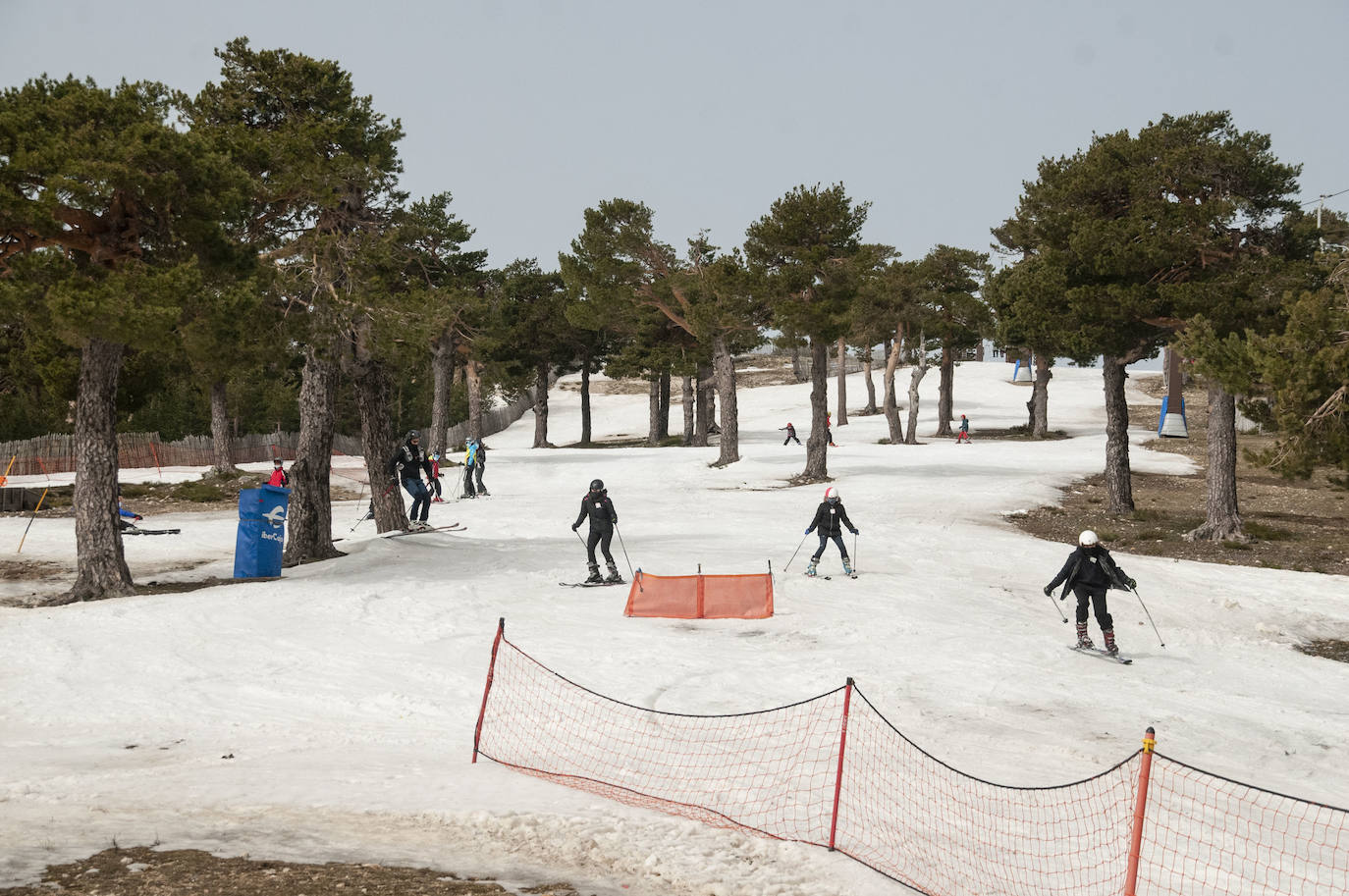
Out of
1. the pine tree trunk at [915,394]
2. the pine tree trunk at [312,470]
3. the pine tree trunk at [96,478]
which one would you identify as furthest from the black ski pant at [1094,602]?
the pine tree trunk at [915,394]

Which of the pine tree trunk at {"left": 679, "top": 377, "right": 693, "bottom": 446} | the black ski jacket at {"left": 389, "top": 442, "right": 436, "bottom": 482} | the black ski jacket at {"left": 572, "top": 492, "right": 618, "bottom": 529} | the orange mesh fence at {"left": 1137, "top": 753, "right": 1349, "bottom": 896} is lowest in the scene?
the orange mesh fence at {"left": 1137, "top": 753, "right": 1349, "bottom": 896}

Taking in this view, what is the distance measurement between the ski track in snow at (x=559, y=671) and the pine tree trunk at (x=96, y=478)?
3.10ft

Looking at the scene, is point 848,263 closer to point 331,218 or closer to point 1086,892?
point 331,218

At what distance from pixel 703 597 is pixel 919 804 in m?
6.75

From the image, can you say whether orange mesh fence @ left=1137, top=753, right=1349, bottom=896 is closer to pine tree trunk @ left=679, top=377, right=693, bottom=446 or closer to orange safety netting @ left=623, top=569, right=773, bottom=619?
orange safety netting @ left=623, top=569, right=773, bottom=619

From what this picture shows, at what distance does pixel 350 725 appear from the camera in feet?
30.7

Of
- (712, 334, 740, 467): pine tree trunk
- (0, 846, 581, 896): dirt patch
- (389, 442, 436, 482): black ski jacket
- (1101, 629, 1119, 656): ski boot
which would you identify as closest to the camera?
(0, 846, 581, 896): dirt patch

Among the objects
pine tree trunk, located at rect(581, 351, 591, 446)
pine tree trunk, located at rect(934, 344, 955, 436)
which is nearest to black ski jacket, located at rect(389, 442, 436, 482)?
pine tree trunk, located at rect(934, 344, 955, 436)

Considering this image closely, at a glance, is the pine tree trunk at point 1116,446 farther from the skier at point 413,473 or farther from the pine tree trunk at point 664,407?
the pine tree trunk at point 664,407

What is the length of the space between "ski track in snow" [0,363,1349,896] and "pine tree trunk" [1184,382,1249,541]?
3.12 meters

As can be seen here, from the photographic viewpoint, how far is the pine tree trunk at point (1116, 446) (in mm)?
24906

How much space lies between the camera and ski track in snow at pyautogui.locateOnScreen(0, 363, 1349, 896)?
6.44 metres

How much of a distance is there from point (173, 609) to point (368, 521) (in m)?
12.1

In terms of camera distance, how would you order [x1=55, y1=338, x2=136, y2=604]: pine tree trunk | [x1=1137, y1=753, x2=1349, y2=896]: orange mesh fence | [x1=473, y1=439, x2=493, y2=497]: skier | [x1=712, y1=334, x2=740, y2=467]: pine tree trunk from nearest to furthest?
[x1=1137, y1=753, x2=1349, y2=896]: orange mesh fence → [x1=55, y1=338, x2=136, y2=604]: pine tree trunk → [x1=473, y1=439, x2=493, y2=497]: skier → [x1=712, y1=334, x2=740, y2=467]: pine tree trunk
